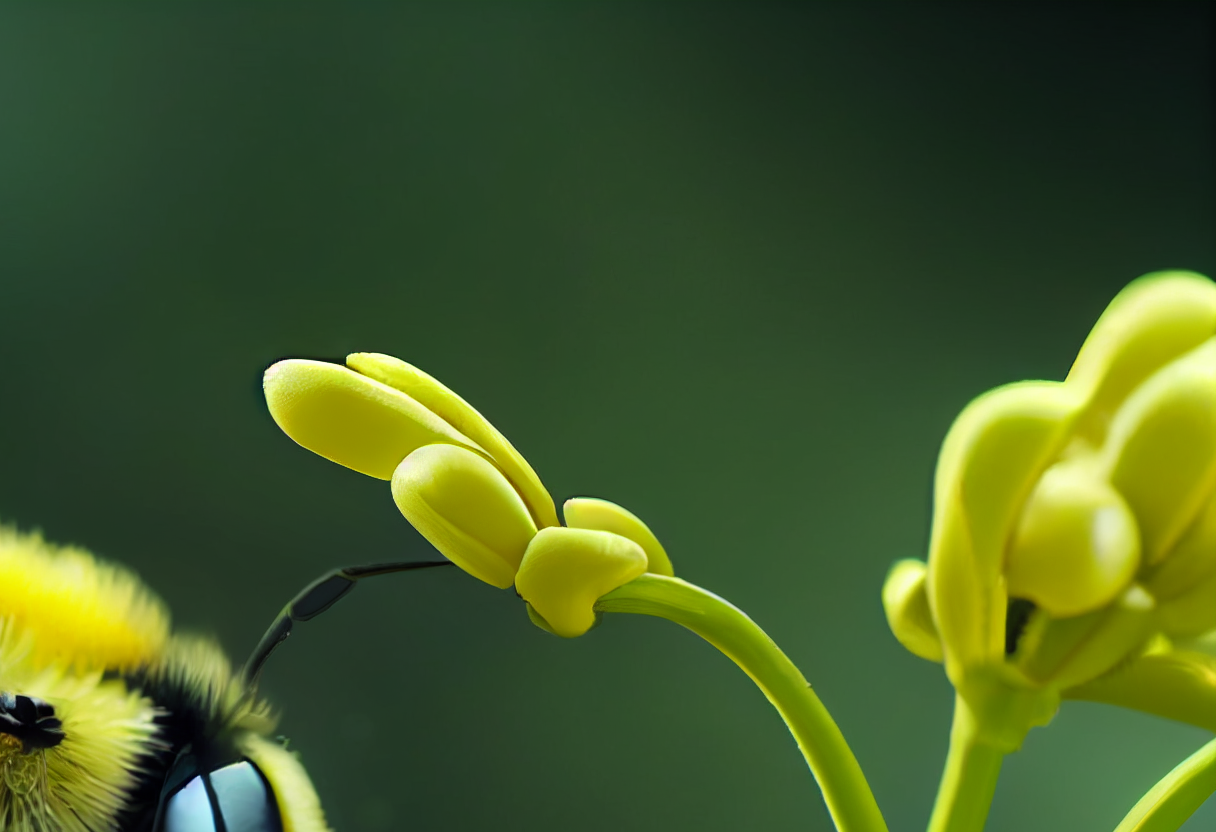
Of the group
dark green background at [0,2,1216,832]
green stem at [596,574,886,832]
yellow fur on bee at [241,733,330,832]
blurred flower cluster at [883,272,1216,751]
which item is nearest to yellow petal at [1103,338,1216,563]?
blurred flower cluster at [883,272,1216,751]

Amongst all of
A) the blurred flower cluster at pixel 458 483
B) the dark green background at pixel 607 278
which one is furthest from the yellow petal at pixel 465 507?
the dark green background at pixel 607 278

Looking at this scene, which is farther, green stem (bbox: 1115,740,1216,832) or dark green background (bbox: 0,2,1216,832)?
dark green background (bbox: 0,2,1216,832)

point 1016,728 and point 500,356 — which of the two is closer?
point 1016,728

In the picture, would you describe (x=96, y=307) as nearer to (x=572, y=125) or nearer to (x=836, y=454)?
(x=572, y=125)

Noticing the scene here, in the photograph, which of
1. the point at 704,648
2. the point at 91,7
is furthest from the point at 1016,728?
the point at 91,7

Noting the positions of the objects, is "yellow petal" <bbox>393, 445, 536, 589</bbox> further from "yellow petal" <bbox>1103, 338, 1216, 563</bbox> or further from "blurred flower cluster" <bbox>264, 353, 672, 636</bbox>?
"yellow petal" <bbox>1103, 338, 1216, 563</bbox>

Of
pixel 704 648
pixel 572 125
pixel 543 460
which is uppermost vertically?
pixel 572 125
